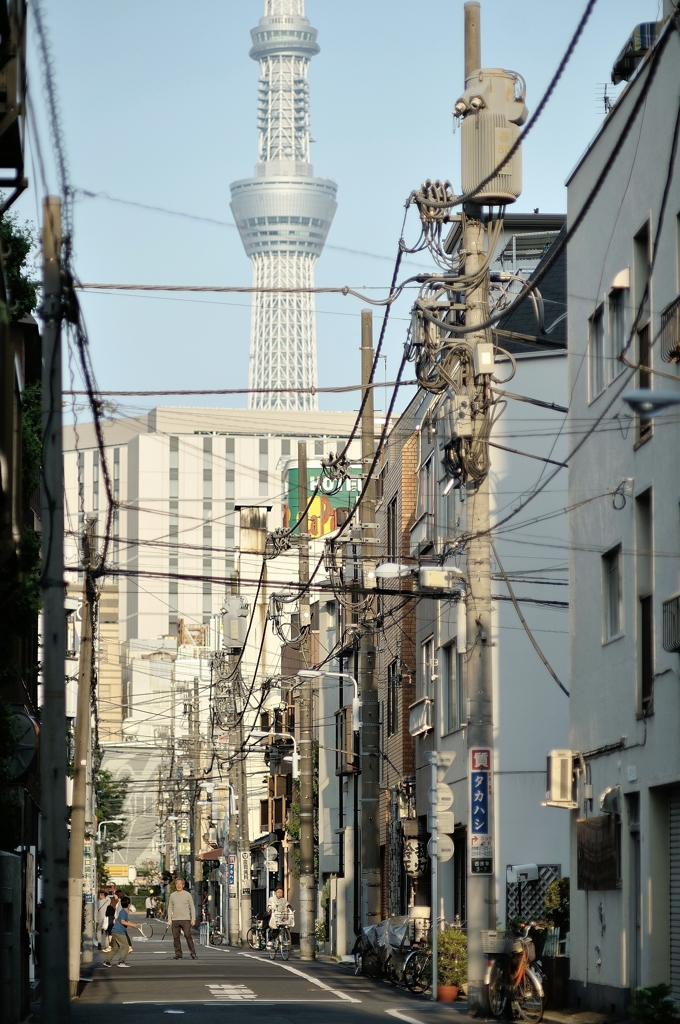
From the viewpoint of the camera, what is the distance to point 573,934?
24.1 m

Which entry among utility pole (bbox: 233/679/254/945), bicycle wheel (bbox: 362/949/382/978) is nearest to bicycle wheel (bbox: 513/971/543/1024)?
bicycle wheel (bbox: 362/949/382/978)

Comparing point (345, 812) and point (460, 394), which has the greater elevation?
point (460, 394)

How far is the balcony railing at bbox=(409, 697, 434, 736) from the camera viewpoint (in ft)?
120

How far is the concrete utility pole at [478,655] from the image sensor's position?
20.8 m

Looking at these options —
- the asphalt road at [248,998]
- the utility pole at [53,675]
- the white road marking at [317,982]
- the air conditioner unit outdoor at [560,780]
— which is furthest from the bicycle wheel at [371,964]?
the utility pole at [53,675]

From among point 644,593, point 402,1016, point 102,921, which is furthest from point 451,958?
point 102,921

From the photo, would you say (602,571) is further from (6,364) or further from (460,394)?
(6,364)

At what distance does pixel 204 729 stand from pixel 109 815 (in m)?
16.5

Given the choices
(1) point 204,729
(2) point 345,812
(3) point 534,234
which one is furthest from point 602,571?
(1) point 204,729

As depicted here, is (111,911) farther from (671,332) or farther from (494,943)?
(671,332)

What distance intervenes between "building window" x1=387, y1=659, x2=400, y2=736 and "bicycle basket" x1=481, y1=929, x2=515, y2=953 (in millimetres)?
20190

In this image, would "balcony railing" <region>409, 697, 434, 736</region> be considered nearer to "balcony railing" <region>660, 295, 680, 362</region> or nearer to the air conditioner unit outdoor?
the air conditioner unit outdoor

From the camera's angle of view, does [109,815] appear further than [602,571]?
Yes

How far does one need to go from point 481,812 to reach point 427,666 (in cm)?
1527
